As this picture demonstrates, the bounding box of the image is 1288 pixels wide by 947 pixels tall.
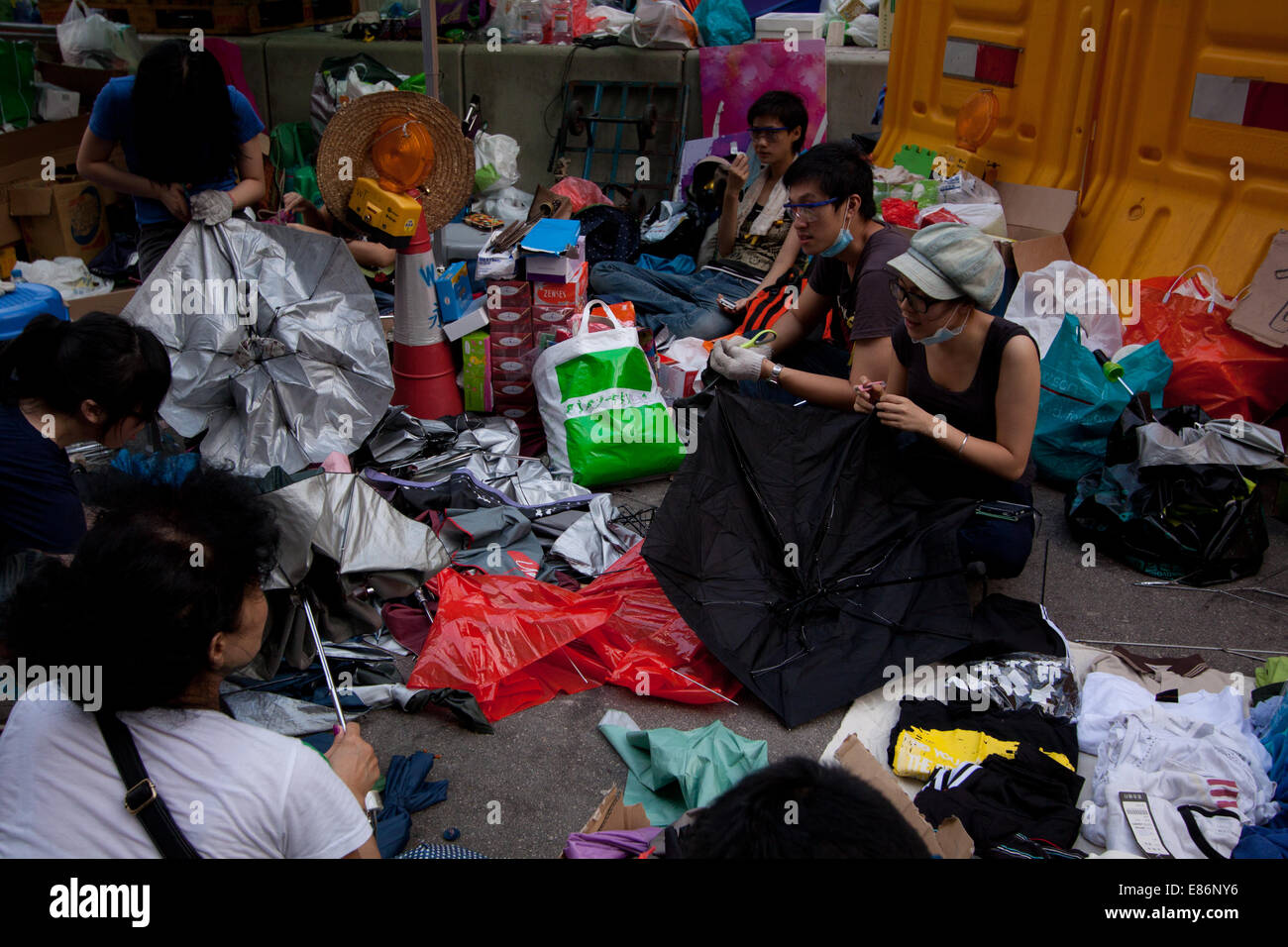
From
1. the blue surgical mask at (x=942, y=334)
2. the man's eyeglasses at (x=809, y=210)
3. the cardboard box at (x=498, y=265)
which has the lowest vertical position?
the cardboard box at (x=498, y=265)

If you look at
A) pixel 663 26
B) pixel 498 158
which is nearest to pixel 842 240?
pixel 498 158

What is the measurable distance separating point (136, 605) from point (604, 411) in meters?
2.83

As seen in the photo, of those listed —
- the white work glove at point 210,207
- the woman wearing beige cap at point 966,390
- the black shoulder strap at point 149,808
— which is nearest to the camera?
the black shoulder strap at point 149,808

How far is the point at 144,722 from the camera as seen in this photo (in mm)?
1556

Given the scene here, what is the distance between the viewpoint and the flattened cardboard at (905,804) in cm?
217

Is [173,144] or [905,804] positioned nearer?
[905,804]

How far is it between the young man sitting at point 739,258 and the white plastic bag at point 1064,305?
3.67 feet

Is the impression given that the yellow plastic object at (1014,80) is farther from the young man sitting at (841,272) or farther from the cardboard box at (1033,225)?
the young man sitting at (841,272)

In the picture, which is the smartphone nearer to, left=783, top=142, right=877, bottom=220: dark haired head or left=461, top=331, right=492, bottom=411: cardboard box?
left=783, top=142, right=877, bottom=220: dark haired head

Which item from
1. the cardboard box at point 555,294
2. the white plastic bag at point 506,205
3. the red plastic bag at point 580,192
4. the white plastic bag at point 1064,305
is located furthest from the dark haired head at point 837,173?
the white plastic bag at point 506,205

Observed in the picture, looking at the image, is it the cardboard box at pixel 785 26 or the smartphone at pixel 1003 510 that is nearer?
the smartphone at pixel 1003 510

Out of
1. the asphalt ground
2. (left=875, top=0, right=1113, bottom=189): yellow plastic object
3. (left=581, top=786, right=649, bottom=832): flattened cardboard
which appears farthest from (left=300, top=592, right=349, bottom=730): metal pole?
(left=875, top=0, right=1113, bottom=189): yellow plastic object

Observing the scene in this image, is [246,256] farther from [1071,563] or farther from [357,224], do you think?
[1071,563]

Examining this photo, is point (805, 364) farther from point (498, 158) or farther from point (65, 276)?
point (65, 276)
